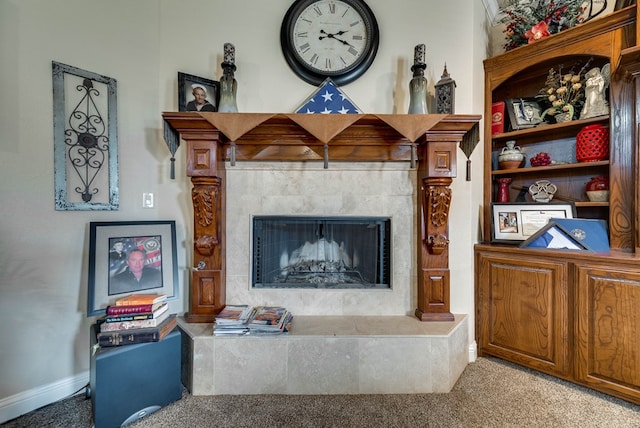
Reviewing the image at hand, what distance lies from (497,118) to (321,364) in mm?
2169

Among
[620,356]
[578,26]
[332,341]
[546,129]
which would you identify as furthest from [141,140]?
[620,356]

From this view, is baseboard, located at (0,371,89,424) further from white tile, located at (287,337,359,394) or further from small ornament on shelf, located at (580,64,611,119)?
small ornament on shelf, located at (580,64,611,119)

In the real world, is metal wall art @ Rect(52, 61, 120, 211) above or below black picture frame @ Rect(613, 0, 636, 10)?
below

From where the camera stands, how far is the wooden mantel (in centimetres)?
156

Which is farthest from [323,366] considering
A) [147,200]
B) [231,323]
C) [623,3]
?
[623,3]

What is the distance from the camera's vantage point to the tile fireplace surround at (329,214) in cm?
154

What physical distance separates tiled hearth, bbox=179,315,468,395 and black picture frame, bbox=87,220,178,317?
433 mm

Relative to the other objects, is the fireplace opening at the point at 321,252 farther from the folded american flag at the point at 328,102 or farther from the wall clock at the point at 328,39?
the wall clock at the point at 328,39

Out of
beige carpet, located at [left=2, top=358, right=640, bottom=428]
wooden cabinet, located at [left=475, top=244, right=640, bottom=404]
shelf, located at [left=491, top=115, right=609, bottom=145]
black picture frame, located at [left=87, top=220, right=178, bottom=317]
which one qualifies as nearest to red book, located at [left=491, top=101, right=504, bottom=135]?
shelf, located at [left=491, top=115, right=609, bottom=145]

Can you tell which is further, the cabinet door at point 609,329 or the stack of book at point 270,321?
the stack of book at point 270,321

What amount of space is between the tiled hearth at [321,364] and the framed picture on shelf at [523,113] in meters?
1.64

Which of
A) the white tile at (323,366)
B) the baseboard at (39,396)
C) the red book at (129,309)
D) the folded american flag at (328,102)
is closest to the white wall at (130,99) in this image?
the baseboard at (39,396)

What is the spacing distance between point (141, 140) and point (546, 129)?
9.29 ft

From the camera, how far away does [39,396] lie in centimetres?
147
